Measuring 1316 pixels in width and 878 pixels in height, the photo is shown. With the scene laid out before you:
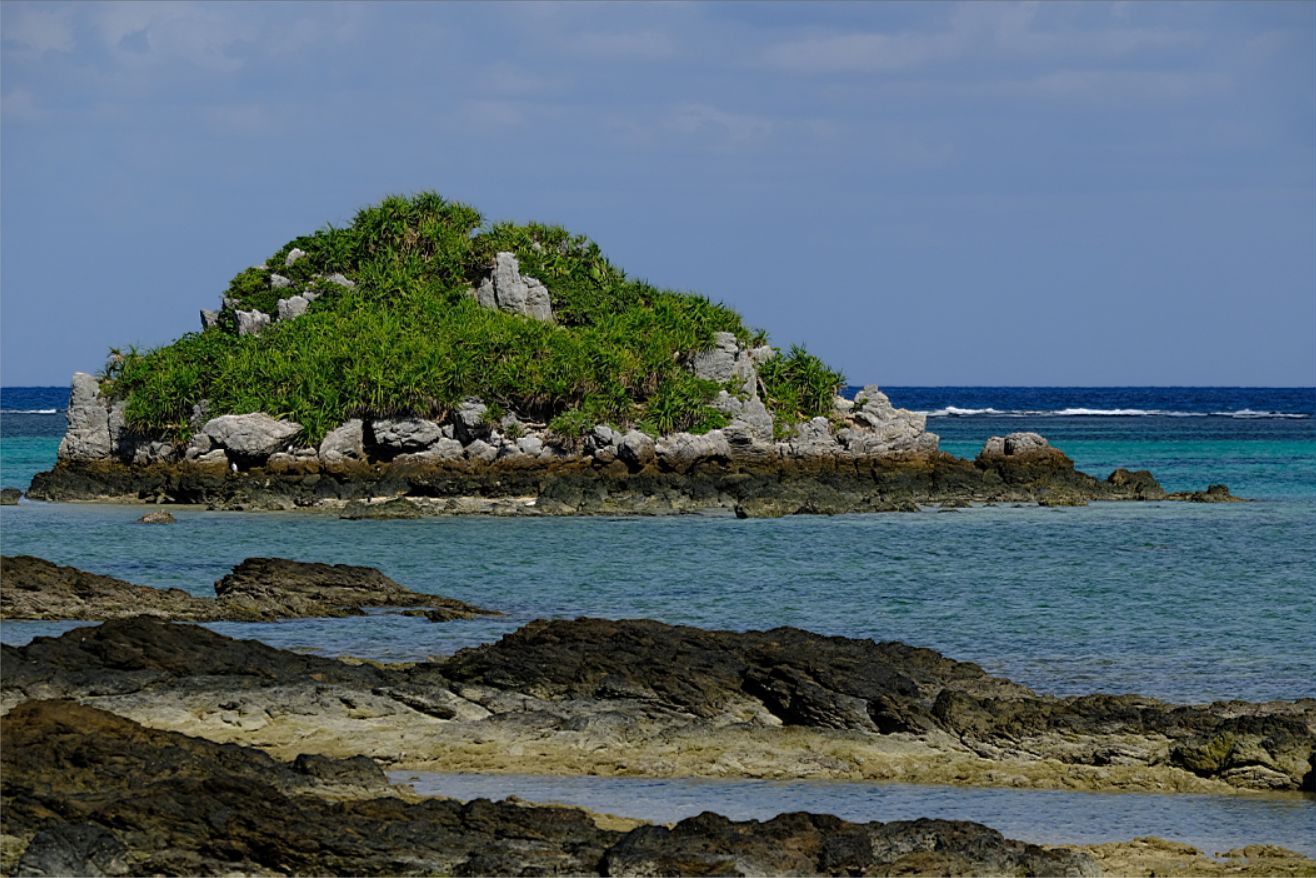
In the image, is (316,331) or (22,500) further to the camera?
(316,331)

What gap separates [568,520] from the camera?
44.0 meters

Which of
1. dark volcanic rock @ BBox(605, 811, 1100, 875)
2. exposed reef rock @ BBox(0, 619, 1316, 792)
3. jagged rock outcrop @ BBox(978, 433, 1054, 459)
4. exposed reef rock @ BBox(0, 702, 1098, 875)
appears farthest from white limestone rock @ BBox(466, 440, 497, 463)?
dark volcanic rock @ BBox(605, 811, 1100, 875)

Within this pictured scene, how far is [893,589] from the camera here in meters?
31.0

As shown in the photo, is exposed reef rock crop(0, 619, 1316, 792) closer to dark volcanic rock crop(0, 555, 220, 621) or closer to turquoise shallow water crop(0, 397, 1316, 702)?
turquoise shallow water crop(0, 397, 1316, 702)

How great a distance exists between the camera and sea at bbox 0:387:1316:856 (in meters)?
15.6

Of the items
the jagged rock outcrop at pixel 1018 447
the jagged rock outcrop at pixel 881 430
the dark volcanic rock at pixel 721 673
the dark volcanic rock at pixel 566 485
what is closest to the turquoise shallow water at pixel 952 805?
the dark volcanic rock at pixel 721 673

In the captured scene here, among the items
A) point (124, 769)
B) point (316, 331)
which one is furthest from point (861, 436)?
point (124, 769)

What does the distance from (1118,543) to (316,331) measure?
88.0 feet

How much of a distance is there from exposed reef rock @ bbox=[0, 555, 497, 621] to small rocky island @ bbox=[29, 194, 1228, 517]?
16.6 m

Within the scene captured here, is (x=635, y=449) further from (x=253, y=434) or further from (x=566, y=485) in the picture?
(x=253, y=434)

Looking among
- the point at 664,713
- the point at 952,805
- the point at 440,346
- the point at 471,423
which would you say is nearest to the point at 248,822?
the point at 664,713

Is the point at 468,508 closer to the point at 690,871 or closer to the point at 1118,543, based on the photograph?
the point at 1118,543

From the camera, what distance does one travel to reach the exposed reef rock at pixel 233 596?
976 inches

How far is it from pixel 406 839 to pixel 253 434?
38097mm
